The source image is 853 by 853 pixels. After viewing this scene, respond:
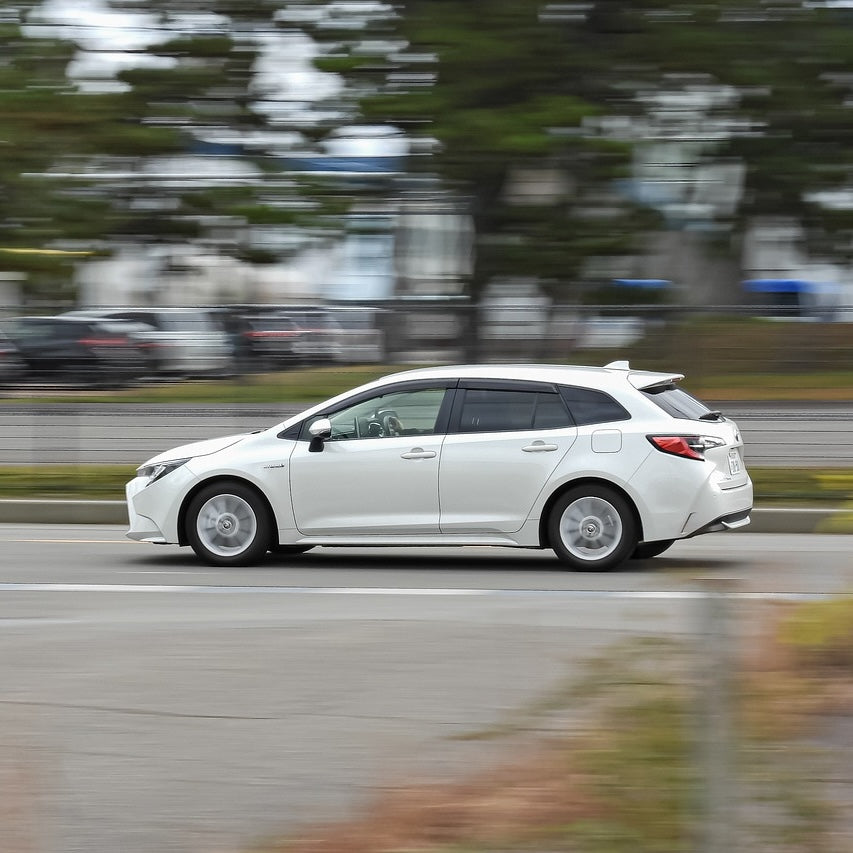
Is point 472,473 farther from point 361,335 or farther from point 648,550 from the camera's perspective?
point 361,335

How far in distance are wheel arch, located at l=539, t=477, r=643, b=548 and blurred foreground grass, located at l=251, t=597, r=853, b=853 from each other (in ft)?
16.7

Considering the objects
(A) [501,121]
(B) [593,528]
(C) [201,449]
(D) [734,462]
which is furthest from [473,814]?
(A) [501,121]

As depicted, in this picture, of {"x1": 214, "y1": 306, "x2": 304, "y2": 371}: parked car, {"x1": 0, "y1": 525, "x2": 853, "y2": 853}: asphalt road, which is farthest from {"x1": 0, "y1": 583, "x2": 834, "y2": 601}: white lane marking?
{"x1": 214, "y1": 306, "x2": 304, "y2": 371}: parked car

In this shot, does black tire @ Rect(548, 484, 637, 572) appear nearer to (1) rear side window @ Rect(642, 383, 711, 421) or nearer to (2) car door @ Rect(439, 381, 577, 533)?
(2) car door @ Rect(439, 381, 577, 533)

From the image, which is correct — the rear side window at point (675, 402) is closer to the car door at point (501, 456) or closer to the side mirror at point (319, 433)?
the car door at point (501, 456)

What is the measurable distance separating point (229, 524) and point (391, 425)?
1370 millimetres

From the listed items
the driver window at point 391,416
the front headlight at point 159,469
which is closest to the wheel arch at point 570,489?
Result: the driver window at point 391,416

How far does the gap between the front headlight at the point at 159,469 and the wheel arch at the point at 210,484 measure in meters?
0.21

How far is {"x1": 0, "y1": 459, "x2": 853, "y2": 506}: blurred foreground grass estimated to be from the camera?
14.9 metres

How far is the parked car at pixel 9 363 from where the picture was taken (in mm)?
16750

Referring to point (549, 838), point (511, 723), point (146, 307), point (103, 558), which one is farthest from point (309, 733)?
point (146, 307)

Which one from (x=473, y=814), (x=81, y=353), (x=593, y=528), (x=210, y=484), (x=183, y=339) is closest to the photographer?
(x=473, y=814)

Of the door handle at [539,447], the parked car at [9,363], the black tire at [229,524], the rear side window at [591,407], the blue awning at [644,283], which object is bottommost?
the black tire at [229,524]

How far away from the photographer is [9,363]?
16938mm
